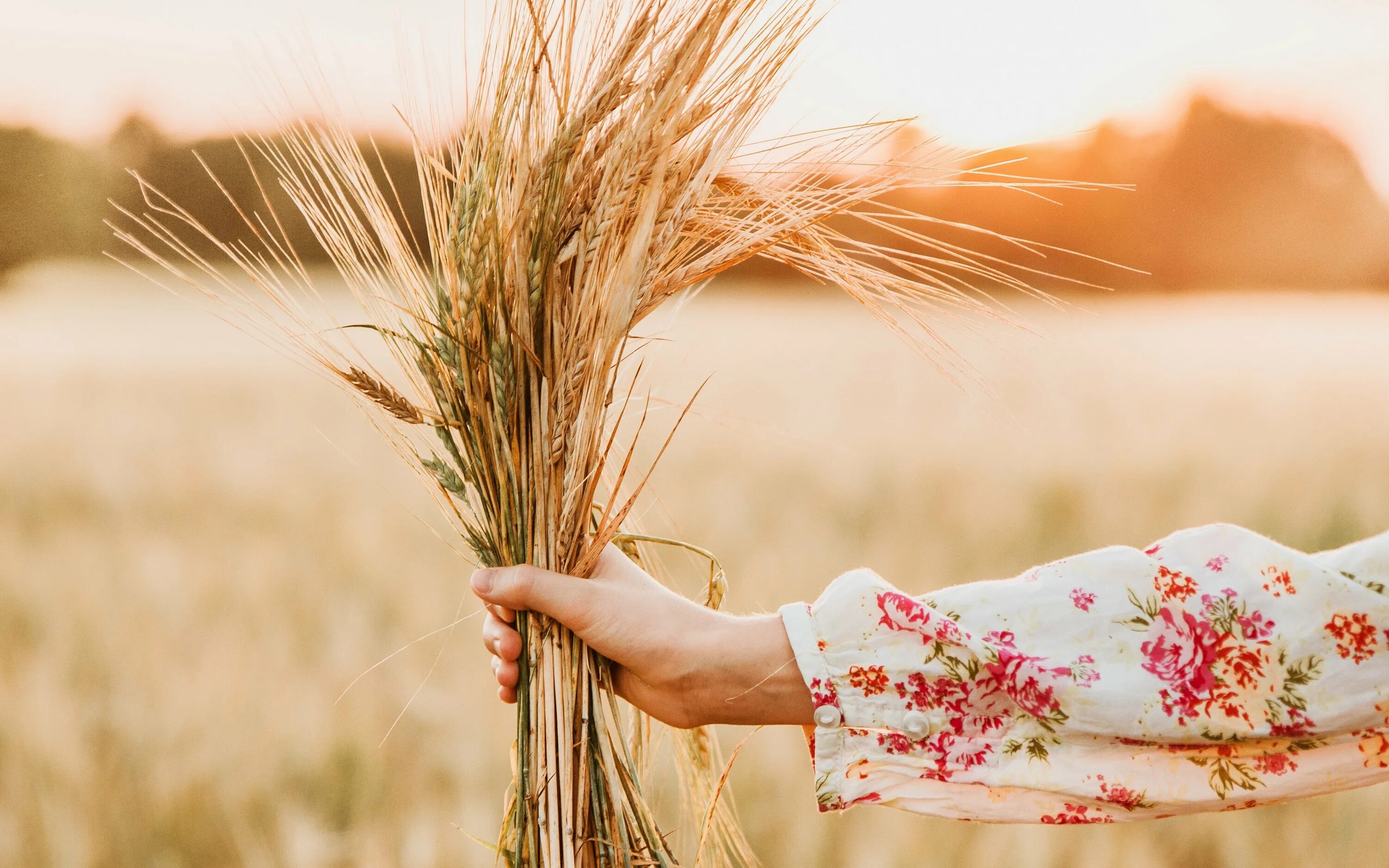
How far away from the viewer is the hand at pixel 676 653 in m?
0.59

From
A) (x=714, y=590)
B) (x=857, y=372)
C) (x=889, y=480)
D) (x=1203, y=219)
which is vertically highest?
(x=1203, y=219)

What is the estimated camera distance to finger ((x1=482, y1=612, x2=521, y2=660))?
59 cm

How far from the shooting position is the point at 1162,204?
311 inches

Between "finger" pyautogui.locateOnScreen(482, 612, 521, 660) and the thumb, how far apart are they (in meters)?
0.03

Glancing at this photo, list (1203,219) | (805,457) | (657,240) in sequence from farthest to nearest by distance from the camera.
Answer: (1203,219) < (805,457) < (657,240)

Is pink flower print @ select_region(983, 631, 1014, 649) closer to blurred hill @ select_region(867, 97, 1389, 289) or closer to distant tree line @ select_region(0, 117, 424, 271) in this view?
distant tree line @ select_region(0, 117, 424, 271)

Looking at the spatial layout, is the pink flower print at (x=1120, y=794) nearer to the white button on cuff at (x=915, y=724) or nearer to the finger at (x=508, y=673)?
the white button on cuff at (x=915, y=724)

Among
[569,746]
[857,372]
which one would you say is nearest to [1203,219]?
[857,372]

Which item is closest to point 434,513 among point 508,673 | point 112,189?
point 508,673

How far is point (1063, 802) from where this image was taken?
2.01 feet

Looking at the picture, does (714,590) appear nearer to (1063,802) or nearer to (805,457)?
(1063,802)

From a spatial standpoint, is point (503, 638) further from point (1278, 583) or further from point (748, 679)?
point (1278, 583)

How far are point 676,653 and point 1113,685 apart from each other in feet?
0.91

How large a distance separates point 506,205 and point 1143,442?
3.13 metres
